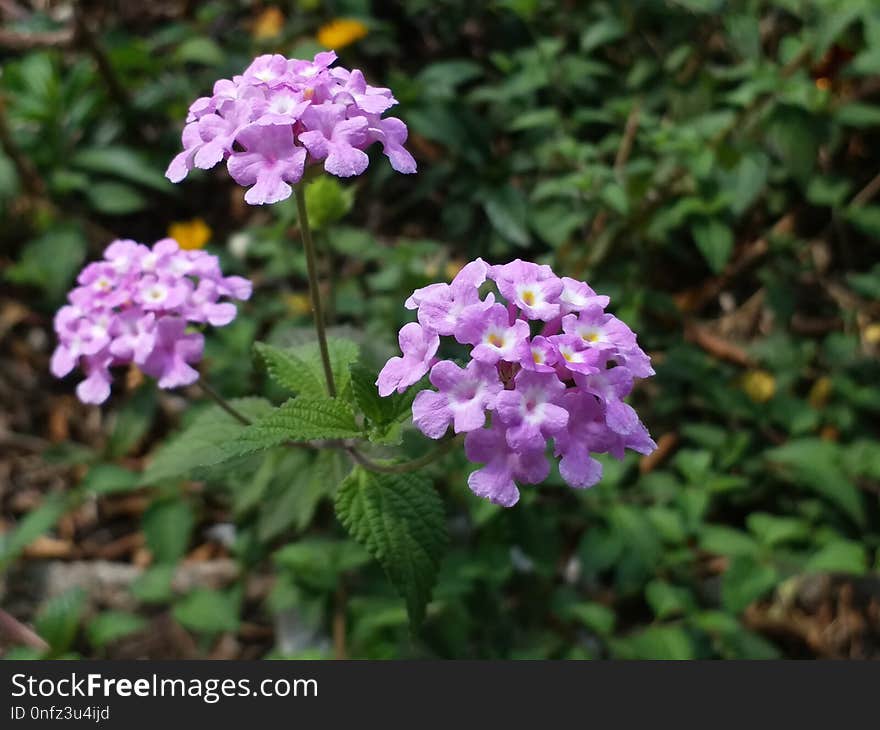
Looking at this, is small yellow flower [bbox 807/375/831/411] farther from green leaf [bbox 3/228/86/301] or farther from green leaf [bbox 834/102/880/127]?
green leaf [bbox 3/228/86/301]

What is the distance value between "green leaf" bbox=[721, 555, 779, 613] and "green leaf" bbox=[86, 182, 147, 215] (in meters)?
2.29

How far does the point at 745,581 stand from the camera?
2111mm

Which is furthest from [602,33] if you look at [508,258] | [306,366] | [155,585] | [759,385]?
[155,585]

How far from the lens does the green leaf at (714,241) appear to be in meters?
2.45

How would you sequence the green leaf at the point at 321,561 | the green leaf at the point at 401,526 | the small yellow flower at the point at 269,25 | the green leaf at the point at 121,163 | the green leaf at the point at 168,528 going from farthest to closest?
the small yellow flower at the point at 269,25 → the green leaf at the point at 121,163 → the green leaf at the point at 168,528 → the green leaf at the point at 321,561 → the green leaf at the point at 401,526

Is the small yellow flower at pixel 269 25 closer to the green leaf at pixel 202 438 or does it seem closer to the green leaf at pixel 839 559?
the green leaf at pixel 202 438

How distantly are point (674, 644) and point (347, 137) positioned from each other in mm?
1472

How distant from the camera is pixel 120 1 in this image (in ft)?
11.8

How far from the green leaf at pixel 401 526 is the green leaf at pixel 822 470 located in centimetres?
135

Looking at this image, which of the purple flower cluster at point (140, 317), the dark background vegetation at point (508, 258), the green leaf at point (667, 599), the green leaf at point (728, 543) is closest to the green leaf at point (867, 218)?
the dark background vegetation at point (508, 258)

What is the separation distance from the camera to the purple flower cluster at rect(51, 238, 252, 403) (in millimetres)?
1591

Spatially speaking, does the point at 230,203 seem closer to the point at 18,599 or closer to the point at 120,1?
the point at 120,1

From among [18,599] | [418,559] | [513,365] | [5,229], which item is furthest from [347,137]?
[5,229]

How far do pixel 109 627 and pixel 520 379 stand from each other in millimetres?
1611
